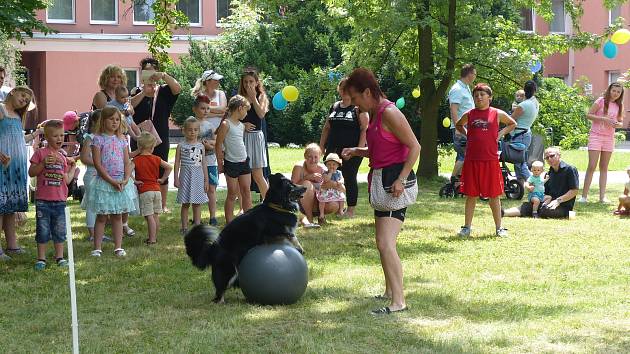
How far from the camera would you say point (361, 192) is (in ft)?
58.6

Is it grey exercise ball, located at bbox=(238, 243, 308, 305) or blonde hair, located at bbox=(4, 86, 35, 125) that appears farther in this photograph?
blonde hair, located at bbox=(4, 86, 35, 125)

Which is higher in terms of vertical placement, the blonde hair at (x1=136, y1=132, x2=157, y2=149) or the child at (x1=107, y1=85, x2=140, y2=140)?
the child at (x1=107, y1=85, x2=140, y2=140)

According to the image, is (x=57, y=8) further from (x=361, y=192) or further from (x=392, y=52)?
(x=361, y=192)

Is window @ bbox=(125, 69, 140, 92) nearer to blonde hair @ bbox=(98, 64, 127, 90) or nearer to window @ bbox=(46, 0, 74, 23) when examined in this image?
window @ bbox=(46, 0, 74, 23)

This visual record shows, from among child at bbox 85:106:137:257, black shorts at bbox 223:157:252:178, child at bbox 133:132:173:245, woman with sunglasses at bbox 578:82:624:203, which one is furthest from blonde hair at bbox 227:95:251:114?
woman with sunglasses at bbox 578:82:624:203

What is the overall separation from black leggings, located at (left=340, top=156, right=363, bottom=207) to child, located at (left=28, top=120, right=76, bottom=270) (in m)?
4.45

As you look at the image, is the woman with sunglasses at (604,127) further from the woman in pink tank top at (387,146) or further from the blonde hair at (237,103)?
the woman in pink tank top at (387,146)

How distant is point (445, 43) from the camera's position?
19969 mm

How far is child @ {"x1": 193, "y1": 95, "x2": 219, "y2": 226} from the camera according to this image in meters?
12.7

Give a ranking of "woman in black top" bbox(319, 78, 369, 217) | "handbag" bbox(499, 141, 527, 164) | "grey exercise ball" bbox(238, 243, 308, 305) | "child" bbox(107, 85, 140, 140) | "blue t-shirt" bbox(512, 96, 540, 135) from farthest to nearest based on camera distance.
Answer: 1. "blue t-shirt" bbox(512, 96, 540, 135)
2. "handbag" bbox(499, 141, 527, 164)
3. "woman in black top" bbox(319, 78, 369, 217)
4. "child" bbox(107, 85, 140, 140)
5. "grey exercise ball" bbox(238, 243, 308, 305)

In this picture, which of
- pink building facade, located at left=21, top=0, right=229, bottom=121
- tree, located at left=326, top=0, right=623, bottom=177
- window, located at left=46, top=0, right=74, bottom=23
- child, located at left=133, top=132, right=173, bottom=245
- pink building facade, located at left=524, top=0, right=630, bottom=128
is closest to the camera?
child, located at left=133, top=132, right=173, bottom=245

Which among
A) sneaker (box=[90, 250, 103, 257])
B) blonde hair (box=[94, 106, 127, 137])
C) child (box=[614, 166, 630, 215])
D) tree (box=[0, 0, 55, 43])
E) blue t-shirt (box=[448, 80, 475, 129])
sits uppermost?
tree (box=[0, 0, 55, 43])

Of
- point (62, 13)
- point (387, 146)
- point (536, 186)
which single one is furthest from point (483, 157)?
point (62, 13)

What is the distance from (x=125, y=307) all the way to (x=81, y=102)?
113 ft
